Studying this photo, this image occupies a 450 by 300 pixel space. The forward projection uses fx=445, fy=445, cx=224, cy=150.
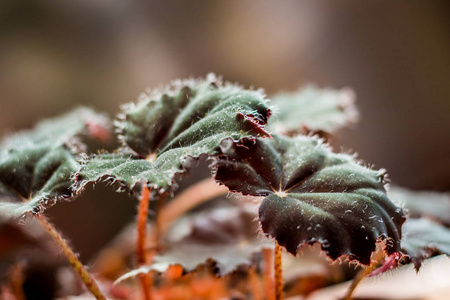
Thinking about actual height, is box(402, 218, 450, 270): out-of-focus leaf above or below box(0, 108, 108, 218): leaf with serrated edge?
below

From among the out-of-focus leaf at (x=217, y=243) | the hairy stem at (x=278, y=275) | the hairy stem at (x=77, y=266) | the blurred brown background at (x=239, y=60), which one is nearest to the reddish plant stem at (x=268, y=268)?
the out-of-focus leaf at (x=217, y=243)

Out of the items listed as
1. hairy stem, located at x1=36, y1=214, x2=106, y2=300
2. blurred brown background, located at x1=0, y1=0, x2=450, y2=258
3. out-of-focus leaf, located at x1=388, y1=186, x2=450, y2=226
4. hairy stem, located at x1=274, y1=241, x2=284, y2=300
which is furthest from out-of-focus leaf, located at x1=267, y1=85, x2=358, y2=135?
blurred brown background, located at x1=0, y1=0, x2=450, y2=258

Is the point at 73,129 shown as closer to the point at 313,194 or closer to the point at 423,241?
the point at 313,194

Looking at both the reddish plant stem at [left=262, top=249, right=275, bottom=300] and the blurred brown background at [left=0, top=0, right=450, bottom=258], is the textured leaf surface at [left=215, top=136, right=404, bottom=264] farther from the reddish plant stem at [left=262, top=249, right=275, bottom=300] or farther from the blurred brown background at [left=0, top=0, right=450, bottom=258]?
the blurred brown background at [left=0, top=0, right=450, bottom=258]

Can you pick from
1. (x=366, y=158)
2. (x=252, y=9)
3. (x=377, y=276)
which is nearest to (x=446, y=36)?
(x=366, y=158)

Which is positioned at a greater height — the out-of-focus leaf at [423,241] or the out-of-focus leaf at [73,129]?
the out-of-focus leaf at [73,129]

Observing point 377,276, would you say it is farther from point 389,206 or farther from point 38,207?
point 38,207

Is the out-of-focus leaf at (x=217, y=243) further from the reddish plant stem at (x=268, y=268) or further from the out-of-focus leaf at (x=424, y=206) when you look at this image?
the out-of-focus leaf at (x=424, y=206)
